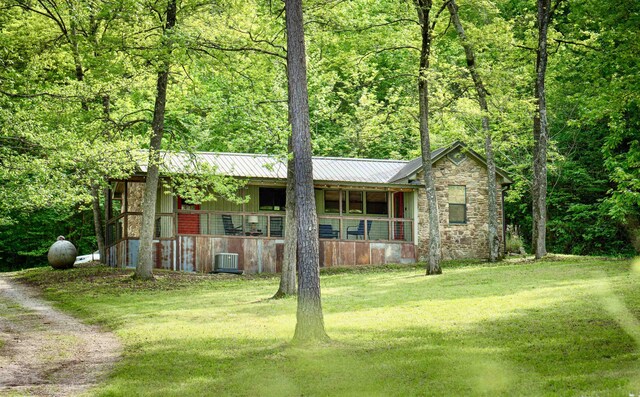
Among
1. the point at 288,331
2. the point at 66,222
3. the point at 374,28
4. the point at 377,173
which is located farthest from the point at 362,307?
the point at 66,222

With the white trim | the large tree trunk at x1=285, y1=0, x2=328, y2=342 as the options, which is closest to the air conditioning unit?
the white trim

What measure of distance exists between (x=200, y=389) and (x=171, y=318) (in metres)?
6.70

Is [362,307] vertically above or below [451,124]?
below

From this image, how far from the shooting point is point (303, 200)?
12461 mm

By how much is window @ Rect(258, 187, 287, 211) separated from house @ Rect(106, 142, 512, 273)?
0.14 ft

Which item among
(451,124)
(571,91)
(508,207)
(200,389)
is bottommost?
(200,389)

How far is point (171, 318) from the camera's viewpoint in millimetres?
16156

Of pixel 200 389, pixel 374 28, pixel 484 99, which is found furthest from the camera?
pixel 484 99

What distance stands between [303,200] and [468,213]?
21.3 metres

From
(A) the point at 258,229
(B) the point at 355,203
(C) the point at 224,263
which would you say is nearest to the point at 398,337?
(C) the point at 224,263

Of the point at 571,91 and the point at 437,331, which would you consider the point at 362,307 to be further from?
the point at 571,91

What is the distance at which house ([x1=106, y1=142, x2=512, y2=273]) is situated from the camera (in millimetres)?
28719

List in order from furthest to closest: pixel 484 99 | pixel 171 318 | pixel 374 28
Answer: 1. pixel 484 99
2. pixel 374 28
3. pixel 171 318

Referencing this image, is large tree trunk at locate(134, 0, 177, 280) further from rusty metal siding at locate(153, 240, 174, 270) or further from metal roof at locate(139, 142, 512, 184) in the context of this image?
metal roof at locate(139, 142, 512, 184)
